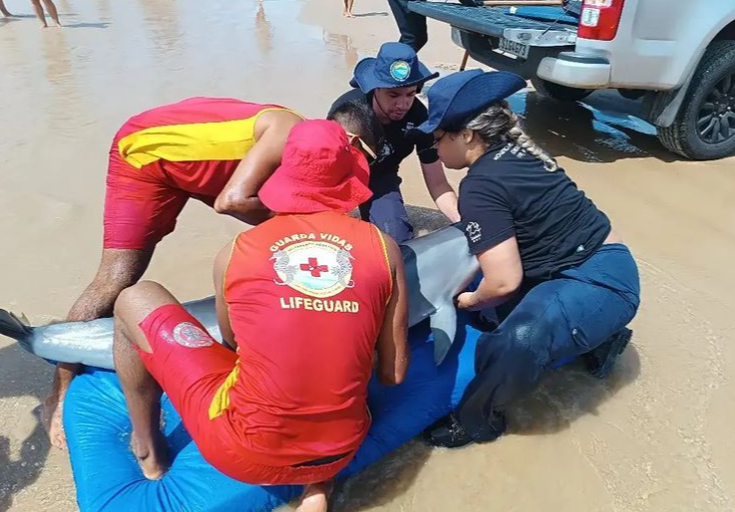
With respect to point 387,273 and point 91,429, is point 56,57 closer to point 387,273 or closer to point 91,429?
point 91,429

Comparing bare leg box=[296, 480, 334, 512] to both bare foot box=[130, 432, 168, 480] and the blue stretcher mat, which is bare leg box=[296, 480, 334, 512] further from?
bare foot box=[130, 432, 168, 480]

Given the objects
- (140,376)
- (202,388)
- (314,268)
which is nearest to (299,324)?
(314,268)

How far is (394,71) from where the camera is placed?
132 inches

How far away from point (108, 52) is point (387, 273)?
9536mm

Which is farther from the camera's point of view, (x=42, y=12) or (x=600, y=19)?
(x=42, y=12)

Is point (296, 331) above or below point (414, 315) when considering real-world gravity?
above

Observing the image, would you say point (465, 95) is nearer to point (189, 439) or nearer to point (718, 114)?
point (189, 439)

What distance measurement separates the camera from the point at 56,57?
990 cm

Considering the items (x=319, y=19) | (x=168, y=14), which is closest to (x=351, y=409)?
(x=319, y=19)

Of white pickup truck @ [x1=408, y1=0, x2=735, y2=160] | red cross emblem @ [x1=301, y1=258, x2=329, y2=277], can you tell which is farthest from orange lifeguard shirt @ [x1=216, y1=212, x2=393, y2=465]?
white pickup truck @ [x1=408, y1=0, x2=735, y2=160]

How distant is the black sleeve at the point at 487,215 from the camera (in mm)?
2678

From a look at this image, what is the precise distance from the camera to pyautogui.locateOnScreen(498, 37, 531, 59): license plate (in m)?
5.20

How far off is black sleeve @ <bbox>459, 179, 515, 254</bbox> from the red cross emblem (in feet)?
3.00

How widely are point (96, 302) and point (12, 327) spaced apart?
1.22ft
